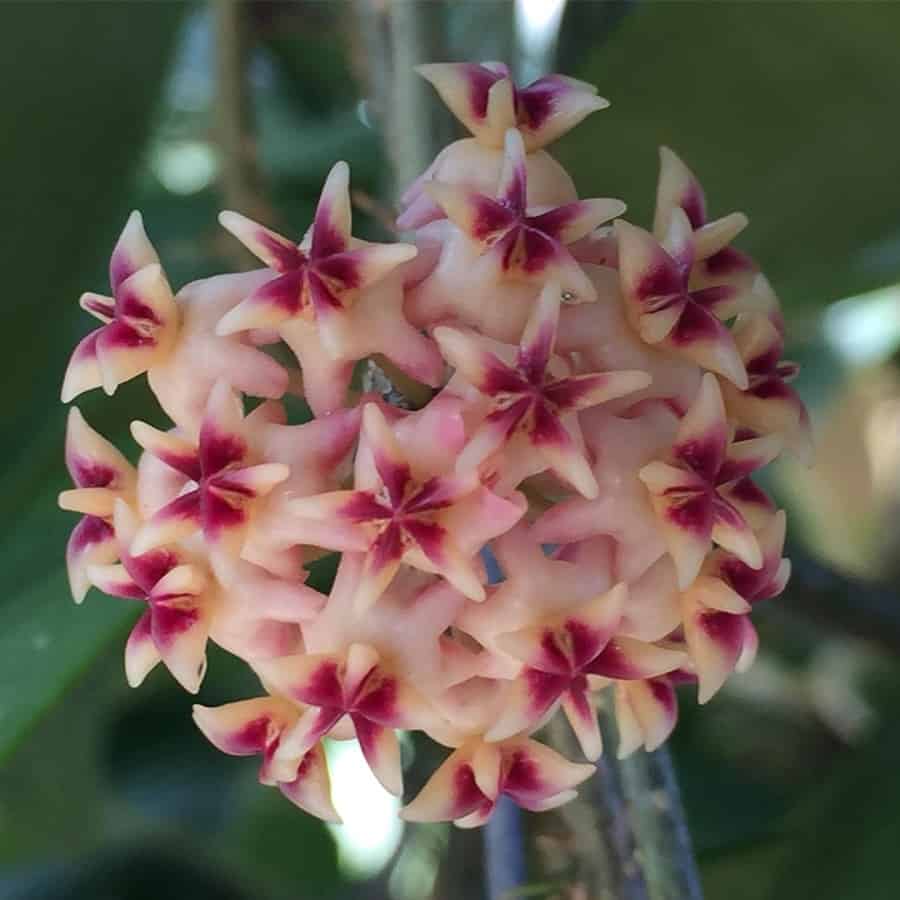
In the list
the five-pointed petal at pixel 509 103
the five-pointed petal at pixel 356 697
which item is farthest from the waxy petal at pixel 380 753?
the five-pointed petal at pixel 509 103

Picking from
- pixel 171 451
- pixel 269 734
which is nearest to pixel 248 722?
pixel 269 734

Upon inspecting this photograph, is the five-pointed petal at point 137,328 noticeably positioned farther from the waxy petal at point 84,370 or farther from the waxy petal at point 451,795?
the waxy petal at point 451,795

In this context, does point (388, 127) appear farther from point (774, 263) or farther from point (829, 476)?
point (829, 476)

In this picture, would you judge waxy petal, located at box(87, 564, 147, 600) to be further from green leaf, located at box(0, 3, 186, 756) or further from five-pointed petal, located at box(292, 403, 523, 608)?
green leaf, located at box(0, 3, 186, 756)

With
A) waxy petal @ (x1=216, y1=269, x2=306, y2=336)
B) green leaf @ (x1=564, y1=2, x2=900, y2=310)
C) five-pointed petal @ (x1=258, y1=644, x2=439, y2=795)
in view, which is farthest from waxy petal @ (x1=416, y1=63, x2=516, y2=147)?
green leaf @ (x1=564, y1=2, x2=900, y2=310)

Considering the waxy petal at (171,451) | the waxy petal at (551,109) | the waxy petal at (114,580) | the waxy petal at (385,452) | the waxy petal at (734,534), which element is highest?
the waxy petal at (551,109)

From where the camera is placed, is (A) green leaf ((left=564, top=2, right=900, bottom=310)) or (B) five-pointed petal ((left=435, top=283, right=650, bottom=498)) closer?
(B) five-pointed petal ((left=435, top=283, right=650, bottom=498))

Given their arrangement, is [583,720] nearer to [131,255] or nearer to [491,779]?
[491,779]
